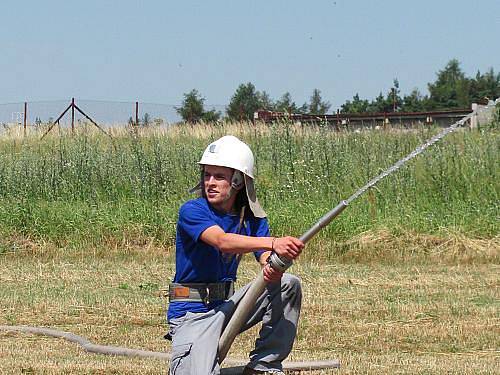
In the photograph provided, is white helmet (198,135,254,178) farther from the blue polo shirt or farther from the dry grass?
the dry grass

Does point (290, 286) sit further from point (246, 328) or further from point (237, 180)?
point (237, 180)

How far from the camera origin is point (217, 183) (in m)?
5.78

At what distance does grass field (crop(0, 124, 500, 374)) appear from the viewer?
8.09m

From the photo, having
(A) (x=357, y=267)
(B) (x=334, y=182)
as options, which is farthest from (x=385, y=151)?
(A) (x=357, y=267)

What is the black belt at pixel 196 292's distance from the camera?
5.84 meters

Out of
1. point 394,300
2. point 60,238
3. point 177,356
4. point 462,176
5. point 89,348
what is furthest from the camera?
point 462,176

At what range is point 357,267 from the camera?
12922mm

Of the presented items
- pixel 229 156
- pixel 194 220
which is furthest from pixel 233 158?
pixel 194 220

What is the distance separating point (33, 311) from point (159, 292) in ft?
5.27

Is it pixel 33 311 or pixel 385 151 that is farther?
pixel 385 151

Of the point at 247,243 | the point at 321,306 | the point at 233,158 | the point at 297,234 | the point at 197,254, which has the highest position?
the point at 233,158

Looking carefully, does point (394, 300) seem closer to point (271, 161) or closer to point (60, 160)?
point (271, 161)

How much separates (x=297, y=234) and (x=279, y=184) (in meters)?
1.60

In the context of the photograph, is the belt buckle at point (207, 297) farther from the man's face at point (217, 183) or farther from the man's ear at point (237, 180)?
the man's ear at point (237, 180)
